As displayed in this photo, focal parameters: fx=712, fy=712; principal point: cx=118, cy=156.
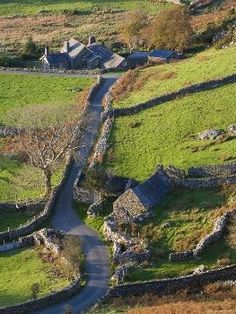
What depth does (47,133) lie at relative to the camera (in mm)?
81750

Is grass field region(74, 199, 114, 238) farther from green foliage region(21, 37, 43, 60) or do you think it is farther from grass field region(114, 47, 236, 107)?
green foliage region(21, 37, 43, 60)

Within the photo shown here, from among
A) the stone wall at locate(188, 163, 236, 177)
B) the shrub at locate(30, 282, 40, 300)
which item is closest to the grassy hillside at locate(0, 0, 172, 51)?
the stone wall at locate(188, 163, 236, 177)

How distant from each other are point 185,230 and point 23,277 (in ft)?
Answer: 44.8

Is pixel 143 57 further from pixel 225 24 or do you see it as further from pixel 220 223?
pixel 220 223

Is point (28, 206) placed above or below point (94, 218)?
above

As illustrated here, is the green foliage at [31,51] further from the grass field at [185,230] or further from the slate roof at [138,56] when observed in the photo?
the grass field at [185,230]

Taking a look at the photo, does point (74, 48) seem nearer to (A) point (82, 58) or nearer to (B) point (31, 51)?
(A) point (82, 58)

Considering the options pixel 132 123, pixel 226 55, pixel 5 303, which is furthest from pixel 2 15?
pixel 5 303

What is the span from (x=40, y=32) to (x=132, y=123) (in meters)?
72.6

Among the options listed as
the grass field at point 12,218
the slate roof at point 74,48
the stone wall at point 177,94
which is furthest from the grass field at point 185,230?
the slate roof at point 74,48

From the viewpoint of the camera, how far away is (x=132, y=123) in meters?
83.7

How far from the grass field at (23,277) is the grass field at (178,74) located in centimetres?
3519

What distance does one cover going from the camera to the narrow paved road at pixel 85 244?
5084 cm

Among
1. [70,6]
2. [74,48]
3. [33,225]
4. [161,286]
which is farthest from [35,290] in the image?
[70,6]
